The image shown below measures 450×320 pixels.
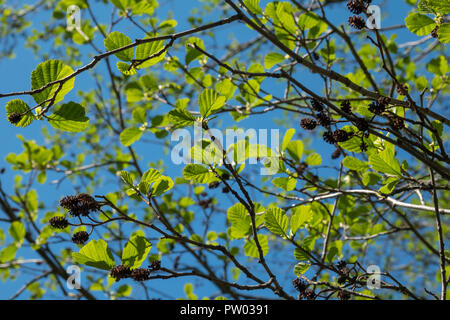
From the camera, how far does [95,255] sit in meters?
1.24

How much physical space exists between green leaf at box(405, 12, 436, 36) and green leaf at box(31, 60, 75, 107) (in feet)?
4.48

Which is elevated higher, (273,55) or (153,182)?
(273,55)

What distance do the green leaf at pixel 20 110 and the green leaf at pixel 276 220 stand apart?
95 cm

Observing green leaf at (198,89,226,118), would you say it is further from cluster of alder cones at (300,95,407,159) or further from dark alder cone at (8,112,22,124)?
dark alder cone at (8,112,22,124)

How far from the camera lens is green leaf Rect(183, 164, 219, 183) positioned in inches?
58.8

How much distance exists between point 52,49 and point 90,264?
4.89 metres

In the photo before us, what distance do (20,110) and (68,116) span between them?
0.52ft

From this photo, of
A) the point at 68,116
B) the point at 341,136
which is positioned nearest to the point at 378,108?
the point at 341,136

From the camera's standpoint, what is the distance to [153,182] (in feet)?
4.68

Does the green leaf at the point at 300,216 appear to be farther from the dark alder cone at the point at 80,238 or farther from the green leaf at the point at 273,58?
the green leaf at the point at 273,58

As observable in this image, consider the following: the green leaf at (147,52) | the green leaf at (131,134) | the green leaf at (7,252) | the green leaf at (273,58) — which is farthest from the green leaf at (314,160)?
the green leaf at (7,252)

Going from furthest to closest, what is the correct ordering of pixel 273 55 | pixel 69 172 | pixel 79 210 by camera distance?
pixel 69 172, pixel 273 55, pixel 79 210
